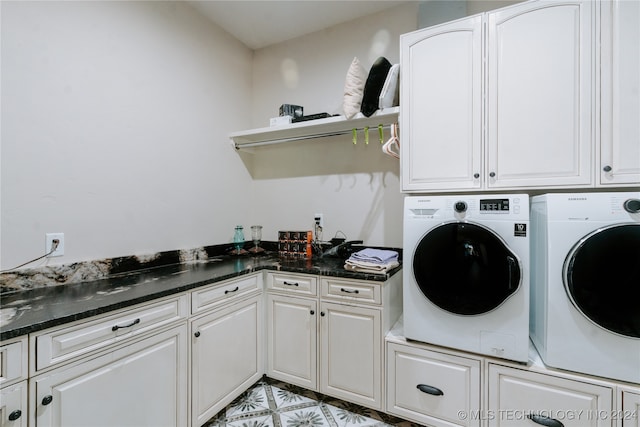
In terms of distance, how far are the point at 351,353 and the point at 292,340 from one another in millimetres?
417

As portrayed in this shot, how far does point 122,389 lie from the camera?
1215 millimetres

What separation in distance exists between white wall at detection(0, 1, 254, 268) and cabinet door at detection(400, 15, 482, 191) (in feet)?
5.21

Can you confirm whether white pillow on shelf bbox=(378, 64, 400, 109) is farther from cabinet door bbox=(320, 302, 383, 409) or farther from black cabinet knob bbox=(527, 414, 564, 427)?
black cabinet knob bbox=(527, 414, 564, 427)

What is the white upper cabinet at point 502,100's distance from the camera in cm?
135

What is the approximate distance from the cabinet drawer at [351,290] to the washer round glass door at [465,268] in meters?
0.27

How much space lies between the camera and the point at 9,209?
1.34m

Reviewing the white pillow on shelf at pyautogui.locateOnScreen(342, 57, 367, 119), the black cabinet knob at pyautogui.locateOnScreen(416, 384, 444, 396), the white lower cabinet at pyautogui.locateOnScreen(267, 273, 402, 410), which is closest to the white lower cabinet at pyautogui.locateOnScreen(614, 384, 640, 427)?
the black cabinet knob at pyautogui.locateOnScreen(416, 384, 444, 396)

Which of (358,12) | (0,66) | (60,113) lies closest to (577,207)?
(358,12)

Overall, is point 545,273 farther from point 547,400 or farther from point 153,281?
point 153,281

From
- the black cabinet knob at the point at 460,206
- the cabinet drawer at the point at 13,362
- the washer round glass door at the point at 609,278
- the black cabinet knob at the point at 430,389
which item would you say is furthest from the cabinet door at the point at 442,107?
the cabinet drawer at the point at 13,362

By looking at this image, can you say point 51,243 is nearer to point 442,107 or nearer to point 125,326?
point 125,326

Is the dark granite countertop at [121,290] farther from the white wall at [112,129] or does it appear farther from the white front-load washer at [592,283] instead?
the white front-load washer at [592,283]

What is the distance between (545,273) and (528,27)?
48.2 inches

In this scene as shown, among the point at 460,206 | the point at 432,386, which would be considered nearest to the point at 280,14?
the point at 460,206
